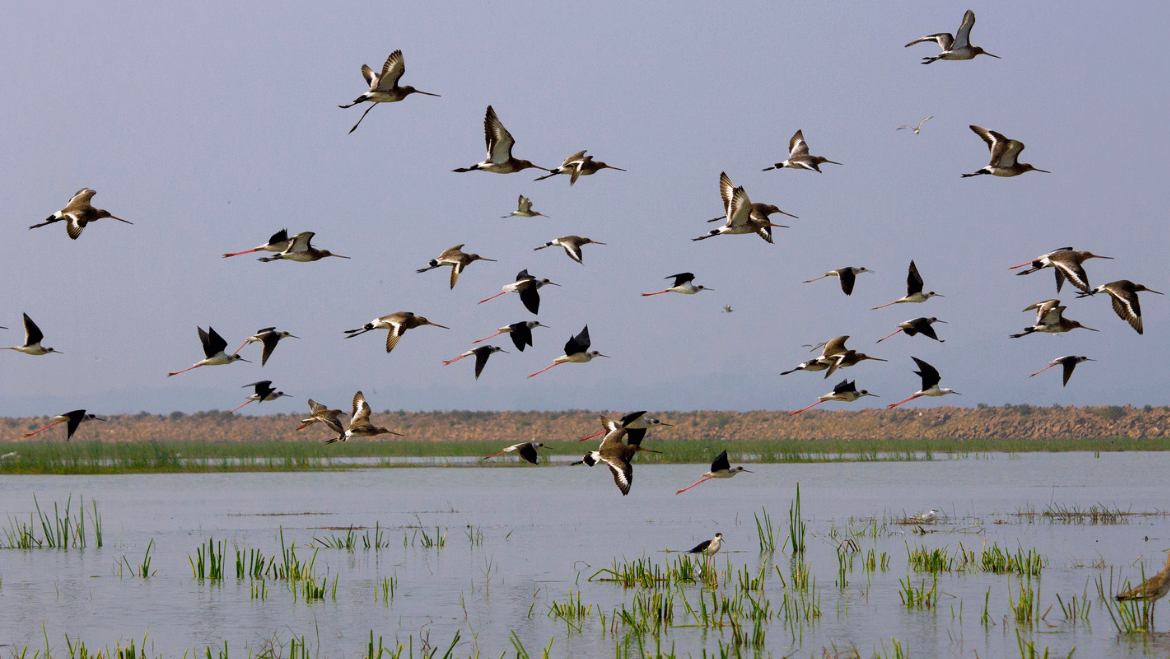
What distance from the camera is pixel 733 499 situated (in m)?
30.5

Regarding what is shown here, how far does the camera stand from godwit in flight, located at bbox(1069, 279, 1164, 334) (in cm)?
1609

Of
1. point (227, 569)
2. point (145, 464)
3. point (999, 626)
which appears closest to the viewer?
point (999, 626)

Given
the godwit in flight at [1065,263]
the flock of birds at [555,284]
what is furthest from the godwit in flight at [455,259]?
the godwit in flight at [1065,263]

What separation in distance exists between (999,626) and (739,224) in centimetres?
628

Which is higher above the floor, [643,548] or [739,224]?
[739,224]

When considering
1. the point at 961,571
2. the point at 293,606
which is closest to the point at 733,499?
the point at 961,571

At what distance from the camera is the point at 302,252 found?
59.5ft

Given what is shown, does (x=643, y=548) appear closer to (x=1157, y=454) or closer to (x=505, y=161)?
(x=505, y=161)

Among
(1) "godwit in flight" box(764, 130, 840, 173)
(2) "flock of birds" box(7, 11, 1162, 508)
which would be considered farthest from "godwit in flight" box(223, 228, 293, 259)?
(1) "godwit in flight" box(764, 130, 840, 173)

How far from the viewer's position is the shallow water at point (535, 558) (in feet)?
44.1

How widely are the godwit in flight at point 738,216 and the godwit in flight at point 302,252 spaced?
5.33m

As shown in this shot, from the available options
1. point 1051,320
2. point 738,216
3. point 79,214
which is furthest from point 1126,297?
point 79,214

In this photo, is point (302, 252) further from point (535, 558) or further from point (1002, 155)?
point (1002, 155)

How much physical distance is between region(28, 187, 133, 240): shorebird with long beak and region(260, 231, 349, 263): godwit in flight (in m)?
2.10
